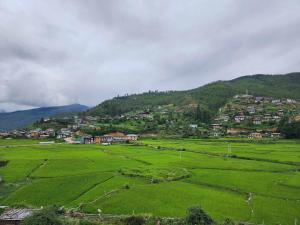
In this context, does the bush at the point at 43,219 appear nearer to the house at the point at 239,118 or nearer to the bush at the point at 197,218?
the bush at the point at 197,218

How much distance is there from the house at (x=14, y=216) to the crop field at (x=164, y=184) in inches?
197

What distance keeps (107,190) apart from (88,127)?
315ft

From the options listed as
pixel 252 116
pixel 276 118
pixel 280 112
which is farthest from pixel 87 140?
pixel 280 112

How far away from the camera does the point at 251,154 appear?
6538 centimetres

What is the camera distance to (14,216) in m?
27.2

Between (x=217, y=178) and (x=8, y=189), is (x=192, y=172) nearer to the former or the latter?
(x=217, y=178)

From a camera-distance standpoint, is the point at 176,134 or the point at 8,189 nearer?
the point at 8,189

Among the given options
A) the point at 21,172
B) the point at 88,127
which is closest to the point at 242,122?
the point at 88,127

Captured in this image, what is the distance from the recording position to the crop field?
31578 millimetres

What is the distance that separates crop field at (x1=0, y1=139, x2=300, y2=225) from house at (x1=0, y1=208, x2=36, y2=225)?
5004 millimetres

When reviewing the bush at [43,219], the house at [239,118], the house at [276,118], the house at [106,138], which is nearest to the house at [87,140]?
the house at [106,138]

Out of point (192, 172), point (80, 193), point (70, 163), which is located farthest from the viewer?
point (70, 163)

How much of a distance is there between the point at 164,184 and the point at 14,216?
18.7m

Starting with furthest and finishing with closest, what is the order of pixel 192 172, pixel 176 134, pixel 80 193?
pixel 176 134 → pixel 192 172 → pixel 80 193
